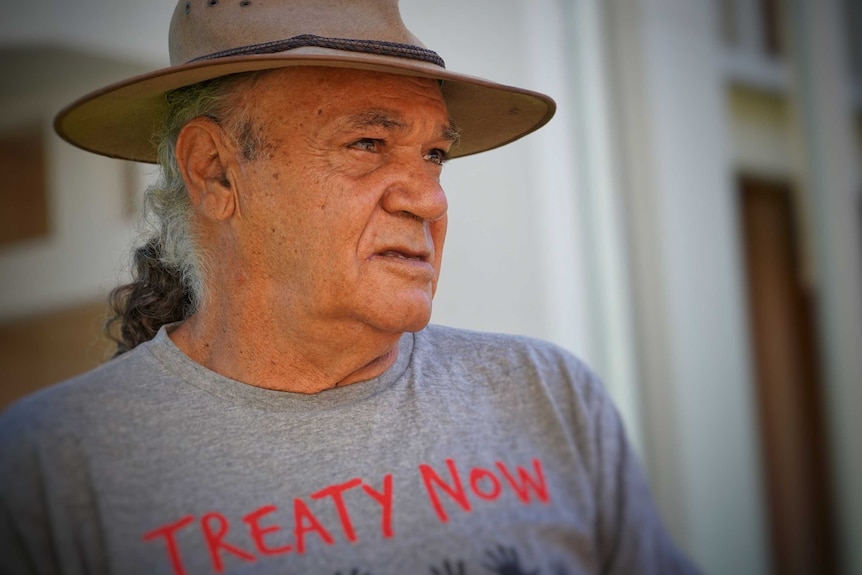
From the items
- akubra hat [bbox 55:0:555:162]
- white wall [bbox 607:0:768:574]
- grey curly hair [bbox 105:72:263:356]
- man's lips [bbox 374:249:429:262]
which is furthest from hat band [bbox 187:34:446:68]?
white wall [bbox 607:0:768:574]

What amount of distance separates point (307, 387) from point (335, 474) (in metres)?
0.18

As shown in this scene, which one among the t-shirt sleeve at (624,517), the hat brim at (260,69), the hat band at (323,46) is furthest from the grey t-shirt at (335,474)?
the hat band at (323,46)

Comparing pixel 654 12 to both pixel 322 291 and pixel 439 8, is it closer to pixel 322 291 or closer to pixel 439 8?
pixel 439 8

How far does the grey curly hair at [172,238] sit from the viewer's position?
6.23 feet

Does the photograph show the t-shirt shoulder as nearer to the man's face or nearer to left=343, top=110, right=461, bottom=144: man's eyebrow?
the man's face

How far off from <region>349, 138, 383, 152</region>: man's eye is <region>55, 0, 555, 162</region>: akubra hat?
14cm

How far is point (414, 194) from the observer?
1.83 metres

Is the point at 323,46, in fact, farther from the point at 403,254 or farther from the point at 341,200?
the point at 403,254

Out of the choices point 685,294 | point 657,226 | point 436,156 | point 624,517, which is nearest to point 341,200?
point 436,156

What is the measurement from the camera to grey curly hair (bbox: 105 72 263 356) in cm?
190

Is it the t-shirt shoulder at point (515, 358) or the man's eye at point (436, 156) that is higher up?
the man's eye at point (436, 156)

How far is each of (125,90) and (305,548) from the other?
34.7 inches

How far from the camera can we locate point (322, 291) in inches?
70.8

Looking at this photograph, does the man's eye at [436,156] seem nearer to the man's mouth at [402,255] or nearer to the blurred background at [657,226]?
the man's mouth at [402,255]
